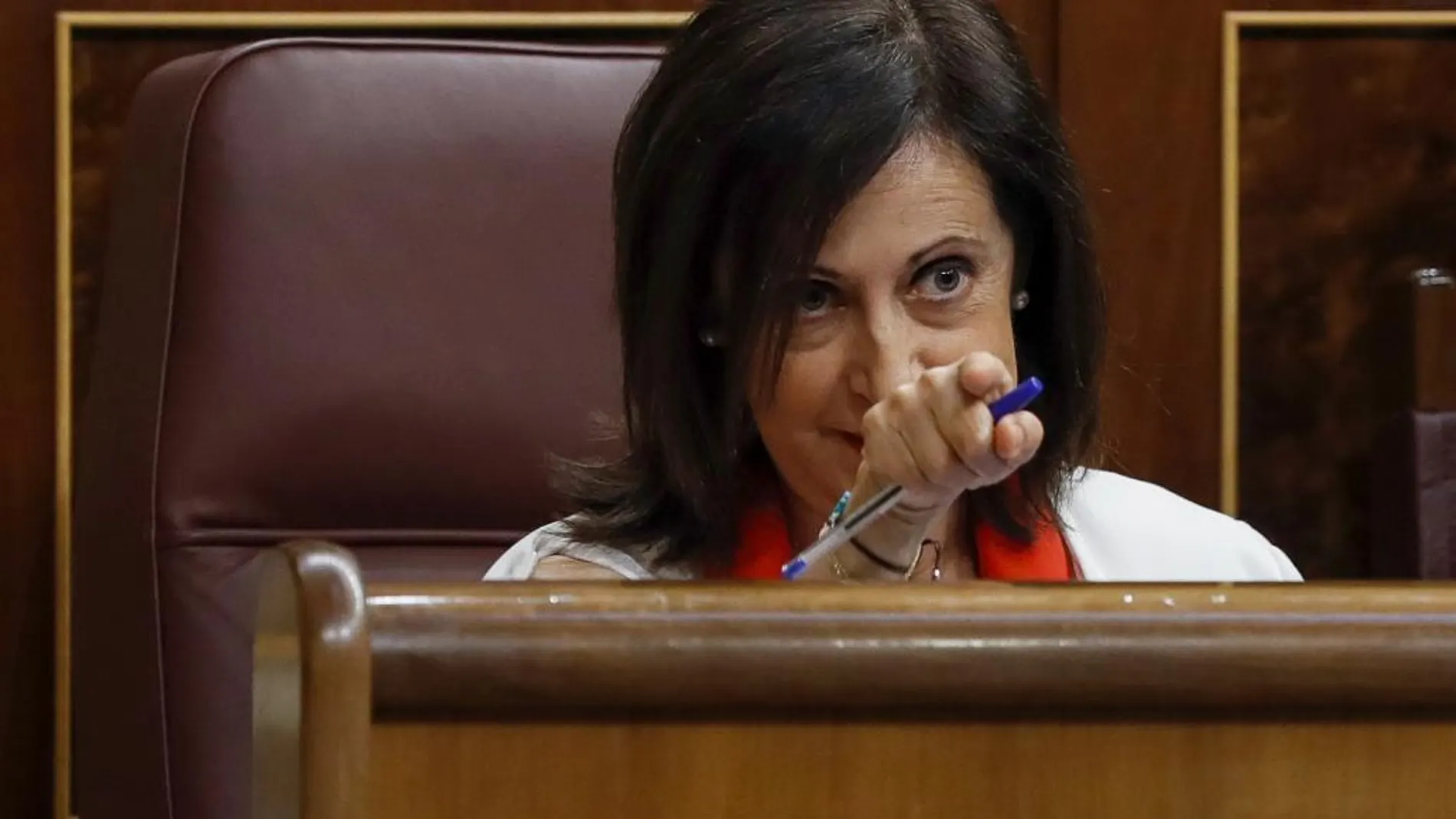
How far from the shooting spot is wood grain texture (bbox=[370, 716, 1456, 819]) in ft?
1.97

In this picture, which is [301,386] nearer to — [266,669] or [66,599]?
[66,599]

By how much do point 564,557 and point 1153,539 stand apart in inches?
13.3

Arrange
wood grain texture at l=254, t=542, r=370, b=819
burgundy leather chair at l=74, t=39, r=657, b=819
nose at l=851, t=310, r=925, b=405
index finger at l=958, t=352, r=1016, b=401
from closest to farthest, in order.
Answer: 1. wood grain texture at l=254, t=542, r=370, b=819
2. index finger at l=958, t=352, r=1016, b=401
3. nose at l=851, t=310, r=925, b=405
4. burgundy leather chair at l=74, t=39, r=657, b=819

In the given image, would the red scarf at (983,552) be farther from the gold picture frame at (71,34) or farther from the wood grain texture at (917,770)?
the gold picture frame at (71,34)

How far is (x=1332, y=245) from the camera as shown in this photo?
1.83m

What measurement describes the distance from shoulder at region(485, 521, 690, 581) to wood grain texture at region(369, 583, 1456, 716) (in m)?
0.54

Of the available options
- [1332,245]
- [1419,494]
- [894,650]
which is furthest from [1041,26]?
[894,650]

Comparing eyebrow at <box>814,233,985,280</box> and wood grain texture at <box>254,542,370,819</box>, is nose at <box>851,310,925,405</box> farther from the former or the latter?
wood grain texture at <box>254,542,370,819</box>

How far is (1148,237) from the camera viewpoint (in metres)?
1.81

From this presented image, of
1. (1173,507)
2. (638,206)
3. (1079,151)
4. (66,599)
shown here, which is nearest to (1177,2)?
(1079,151)

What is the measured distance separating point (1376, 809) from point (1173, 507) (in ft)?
2.24

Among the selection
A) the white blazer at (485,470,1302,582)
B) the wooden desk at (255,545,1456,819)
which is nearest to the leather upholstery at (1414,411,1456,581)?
the white blazer at (485,470,1302,582)

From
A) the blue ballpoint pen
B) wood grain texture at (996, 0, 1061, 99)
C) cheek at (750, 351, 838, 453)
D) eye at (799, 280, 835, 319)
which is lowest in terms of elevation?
the blue ballpoint pen

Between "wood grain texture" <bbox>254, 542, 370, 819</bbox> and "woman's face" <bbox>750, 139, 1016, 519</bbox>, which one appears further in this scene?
"woman's face" <bbox>750, 139, 1016, 519</bbox>
